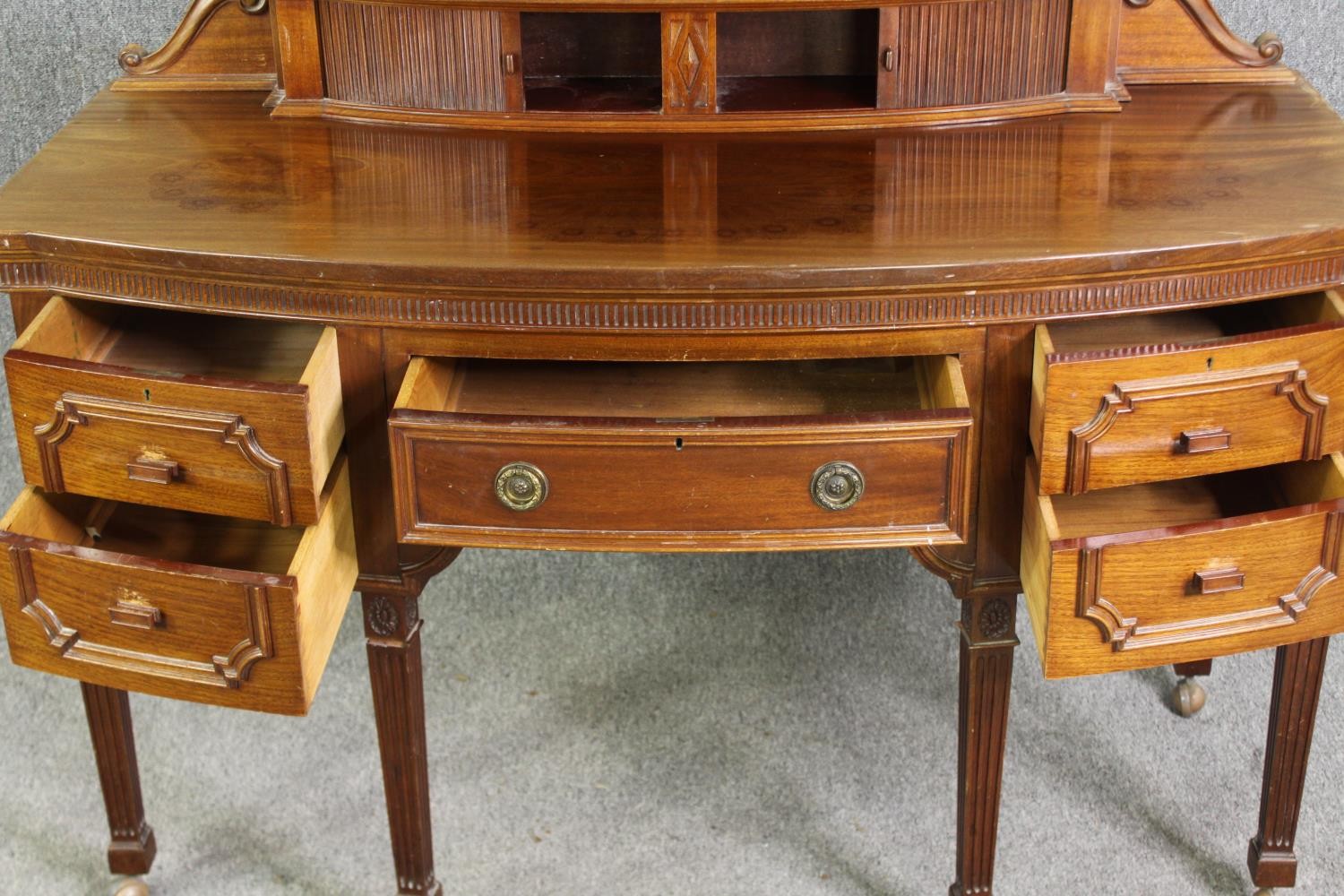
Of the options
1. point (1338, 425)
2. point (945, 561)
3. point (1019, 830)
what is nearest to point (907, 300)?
point (945, 561)

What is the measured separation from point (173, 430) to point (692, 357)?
37 centimetres

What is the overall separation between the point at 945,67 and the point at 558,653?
0.77 meters

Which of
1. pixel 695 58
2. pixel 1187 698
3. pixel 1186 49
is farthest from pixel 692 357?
pixel 1187 698

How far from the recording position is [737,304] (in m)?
1.27

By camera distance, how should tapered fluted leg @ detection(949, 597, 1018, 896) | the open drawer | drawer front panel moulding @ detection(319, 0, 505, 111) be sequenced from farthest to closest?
1. drawer front panel moulding @ detection(319, 0, 505, 111)
2. tapered fluted leg @ detection(949, 597, 1018, 896)
3. the open drawer

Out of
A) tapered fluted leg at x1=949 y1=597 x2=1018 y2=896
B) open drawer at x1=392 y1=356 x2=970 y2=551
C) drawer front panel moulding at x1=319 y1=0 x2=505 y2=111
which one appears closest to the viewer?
open drawer at x1=392 y1=356 x2=970 y2=551

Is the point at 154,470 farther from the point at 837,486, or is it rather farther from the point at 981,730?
the point at 981,730

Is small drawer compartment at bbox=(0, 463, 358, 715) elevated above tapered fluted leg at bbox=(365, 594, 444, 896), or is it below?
above

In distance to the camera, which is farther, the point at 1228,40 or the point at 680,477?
the point at 1228,40

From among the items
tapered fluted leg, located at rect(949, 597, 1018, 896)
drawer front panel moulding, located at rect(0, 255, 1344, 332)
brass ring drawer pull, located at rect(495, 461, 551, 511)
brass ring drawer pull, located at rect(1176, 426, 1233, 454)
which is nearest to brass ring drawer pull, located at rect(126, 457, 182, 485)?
drawer front panel moulding, located at rect(0, 255, 1344, 332)

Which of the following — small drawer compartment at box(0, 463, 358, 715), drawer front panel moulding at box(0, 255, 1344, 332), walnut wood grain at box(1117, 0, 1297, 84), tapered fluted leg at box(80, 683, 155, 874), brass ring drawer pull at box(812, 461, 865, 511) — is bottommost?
tapered fluted leg at box(80, 683, 155, 874)

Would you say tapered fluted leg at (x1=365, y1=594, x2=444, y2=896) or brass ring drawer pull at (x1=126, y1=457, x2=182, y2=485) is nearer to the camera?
brass ring drawer pull at (x1=126, y1=457, x2=182, y2=485)

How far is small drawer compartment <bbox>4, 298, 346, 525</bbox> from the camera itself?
1259 millimetres

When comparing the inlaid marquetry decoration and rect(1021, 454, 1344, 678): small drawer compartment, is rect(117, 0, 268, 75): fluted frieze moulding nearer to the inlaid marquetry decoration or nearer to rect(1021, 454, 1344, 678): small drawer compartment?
the inlaid marquetry decoration
